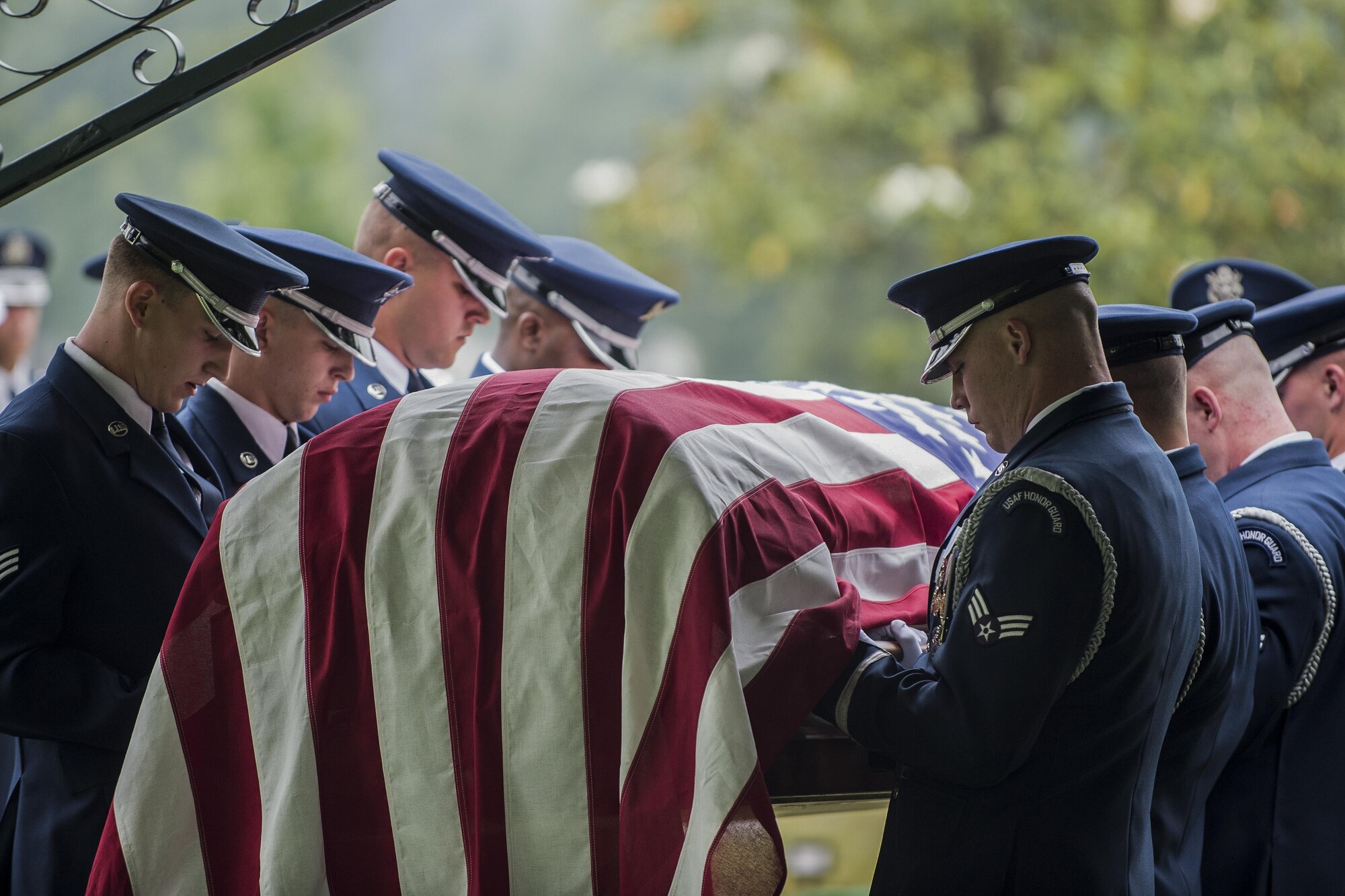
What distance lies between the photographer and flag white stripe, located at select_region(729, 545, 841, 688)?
2117 mm

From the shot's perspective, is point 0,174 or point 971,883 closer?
point 971,883

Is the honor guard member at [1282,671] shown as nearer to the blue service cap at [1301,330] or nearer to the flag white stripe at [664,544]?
the blue service cap at [1301,330]

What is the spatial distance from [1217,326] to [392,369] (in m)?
2.12

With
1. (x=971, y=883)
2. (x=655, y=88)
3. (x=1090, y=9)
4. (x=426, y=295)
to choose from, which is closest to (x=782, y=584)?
(x=971, y=883)

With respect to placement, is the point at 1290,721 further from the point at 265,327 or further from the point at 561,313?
the point at 265,327

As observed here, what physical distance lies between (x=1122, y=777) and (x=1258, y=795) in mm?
890

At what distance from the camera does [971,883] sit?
2.08 m

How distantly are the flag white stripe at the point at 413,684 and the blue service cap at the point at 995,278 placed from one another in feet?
2.92

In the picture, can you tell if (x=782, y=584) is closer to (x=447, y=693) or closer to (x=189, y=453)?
(x=447, y=693)

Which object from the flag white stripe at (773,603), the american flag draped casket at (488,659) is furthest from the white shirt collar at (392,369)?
the flag white stripe at (773,603)

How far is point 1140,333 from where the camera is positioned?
7.90 feet

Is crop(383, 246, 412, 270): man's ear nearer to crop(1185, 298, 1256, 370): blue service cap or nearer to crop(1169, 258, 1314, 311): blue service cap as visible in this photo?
crop(1185, 298, 1256, 370): blue service cap

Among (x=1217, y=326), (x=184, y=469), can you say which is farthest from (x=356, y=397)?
(x=1217, y=326)

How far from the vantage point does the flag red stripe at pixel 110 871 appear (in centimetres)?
217
